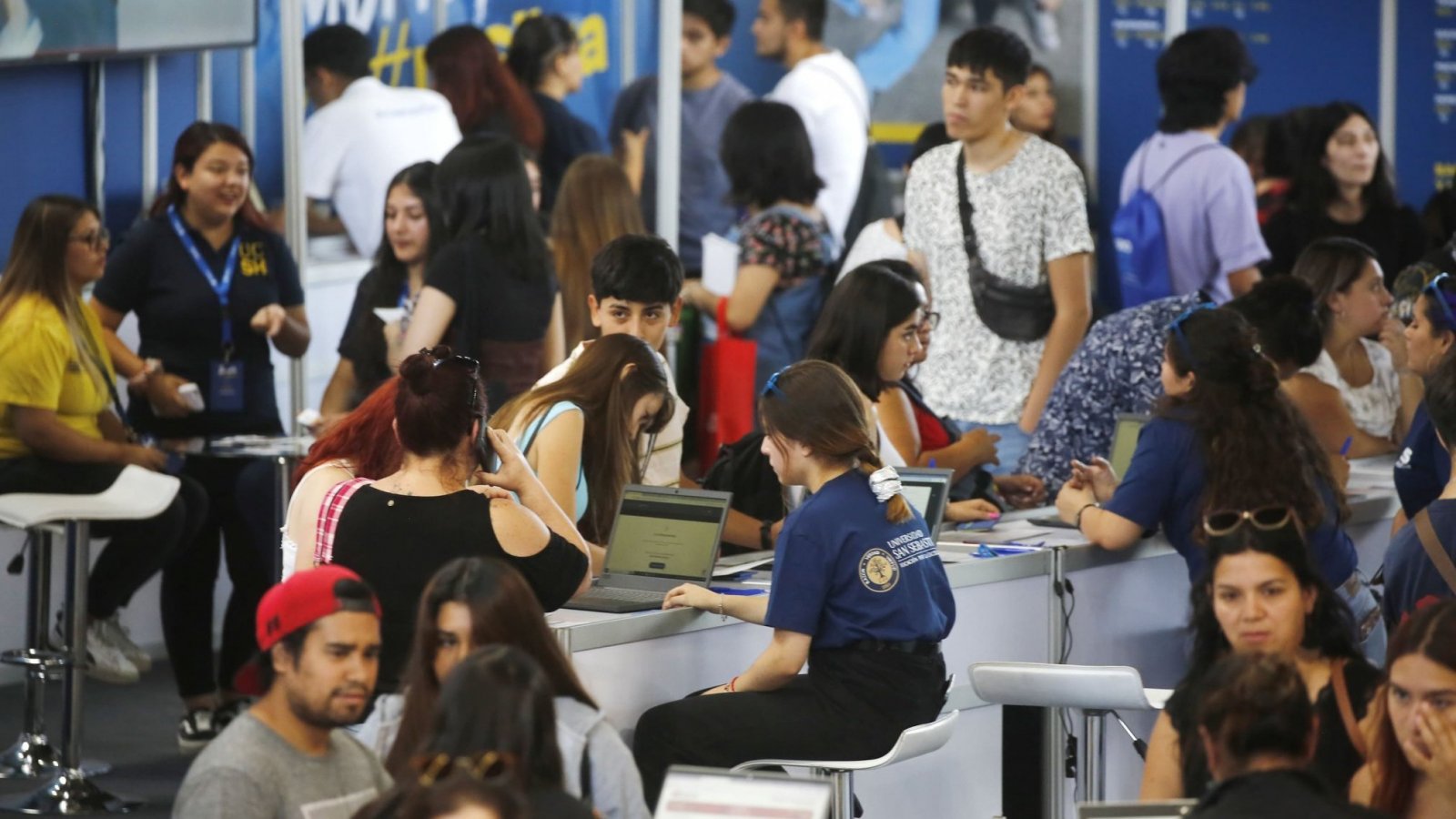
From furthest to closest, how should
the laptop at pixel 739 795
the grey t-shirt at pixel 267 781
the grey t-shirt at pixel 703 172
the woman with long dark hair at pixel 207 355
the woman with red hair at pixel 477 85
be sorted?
1. the grey t-shirt at pixel 703 172
2. the woman with red hair at pixel 477 85
3. the woman with long dark hair at pixel 207 355
4. the grey t-shirt at pixel 267 781
5. the laptop at pixel 739 795

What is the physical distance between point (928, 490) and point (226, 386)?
7.00ft

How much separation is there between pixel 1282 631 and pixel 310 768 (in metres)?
1.49

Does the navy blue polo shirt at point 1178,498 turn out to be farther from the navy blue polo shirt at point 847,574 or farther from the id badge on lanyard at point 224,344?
the id badge on lanyard at point 224,344

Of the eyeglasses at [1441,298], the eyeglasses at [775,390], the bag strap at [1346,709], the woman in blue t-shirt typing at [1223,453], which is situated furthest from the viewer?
the eyeglasses at [1441,298]

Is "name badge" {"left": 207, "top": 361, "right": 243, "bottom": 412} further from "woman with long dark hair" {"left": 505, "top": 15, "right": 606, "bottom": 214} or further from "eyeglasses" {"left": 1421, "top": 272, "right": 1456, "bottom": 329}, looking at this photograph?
"eyeglasses" {"left": 1421, "top": 272, "right": 1456, "bottom": 329}

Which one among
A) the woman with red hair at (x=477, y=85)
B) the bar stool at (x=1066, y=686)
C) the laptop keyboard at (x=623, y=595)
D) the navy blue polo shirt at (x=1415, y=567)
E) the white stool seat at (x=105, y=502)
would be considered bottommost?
the bar stool at (x=1066, y=686)

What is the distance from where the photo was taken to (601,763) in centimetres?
308

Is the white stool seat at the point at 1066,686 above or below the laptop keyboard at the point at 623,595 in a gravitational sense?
below

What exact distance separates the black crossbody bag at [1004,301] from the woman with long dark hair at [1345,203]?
179 centimetres

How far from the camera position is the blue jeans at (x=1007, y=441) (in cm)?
586

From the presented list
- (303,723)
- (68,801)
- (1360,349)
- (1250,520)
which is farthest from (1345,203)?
(303,723)

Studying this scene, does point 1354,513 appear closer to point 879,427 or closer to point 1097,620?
point 1097,620

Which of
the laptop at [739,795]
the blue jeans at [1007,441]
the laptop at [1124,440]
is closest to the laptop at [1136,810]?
the laptop at [739,795]

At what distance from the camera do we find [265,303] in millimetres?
5887
